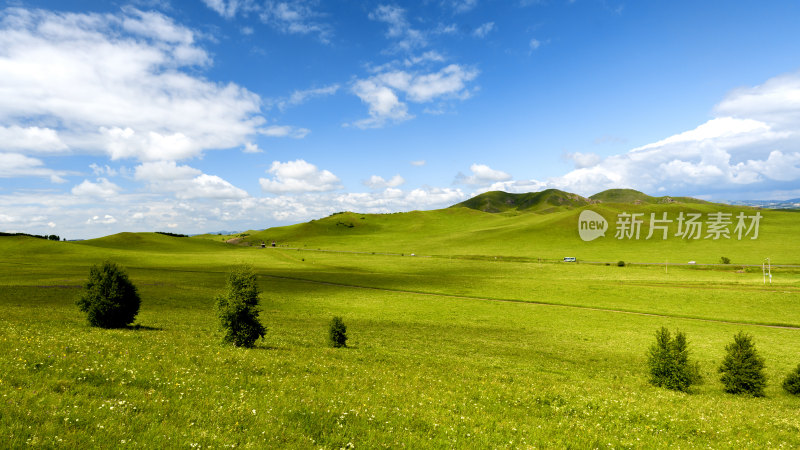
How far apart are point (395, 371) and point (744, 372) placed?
27337 millimetres

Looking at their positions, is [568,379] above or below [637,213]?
below

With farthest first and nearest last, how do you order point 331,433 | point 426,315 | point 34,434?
1. point 426,315
2. point 331,433
3. point 34,434

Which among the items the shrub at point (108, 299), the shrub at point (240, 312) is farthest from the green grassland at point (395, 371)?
the shrub at point (240, 312)

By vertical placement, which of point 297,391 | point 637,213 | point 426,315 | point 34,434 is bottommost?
point 426,315

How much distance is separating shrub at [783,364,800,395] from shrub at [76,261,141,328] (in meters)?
56.3

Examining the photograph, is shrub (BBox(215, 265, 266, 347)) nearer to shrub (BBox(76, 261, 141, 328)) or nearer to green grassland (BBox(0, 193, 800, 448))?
green grassland (BBox(0, 193, 800, 448))

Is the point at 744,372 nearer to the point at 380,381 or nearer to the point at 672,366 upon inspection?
the point at 672,366

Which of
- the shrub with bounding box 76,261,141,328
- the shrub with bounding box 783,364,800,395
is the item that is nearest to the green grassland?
the shrub with bounding box 783,364,800,395

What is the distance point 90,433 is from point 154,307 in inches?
1942

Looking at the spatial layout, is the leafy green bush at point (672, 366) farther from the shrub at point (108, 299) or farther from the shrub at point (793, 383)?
the shrub at point (108, 299)

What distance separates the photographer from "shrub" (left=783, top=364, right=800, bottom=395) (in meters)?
26.9

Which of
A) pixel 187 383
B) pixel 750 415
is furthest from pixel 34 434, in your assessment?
pixel 750 415

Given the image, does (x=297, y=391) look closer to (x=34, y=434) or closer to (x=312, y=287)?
(x=34, y=434)

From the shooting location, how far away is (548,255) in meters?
150
